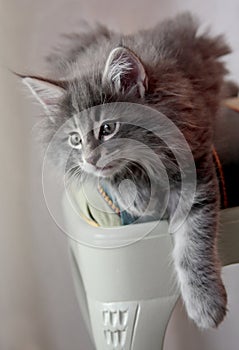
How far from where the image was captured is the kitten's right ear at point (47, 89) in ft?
2.31

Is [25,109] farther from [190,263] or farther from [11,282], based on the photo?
[190,263]

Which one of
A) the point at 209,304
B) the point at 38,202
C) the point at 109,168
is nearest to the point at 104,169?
the point at 109,168

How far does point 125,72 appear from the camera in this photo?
0.67m

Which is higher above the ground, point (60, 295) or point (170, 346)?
point (60, 295)

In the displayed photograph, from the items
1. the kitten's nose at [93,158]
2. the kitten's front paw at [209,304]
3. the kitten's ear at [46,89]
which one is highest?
the kitten's ear at [46,89]

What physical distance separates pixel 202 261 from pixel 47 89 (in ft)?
1.00

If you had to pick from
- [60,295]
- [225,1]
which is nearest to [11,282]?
[60,295]

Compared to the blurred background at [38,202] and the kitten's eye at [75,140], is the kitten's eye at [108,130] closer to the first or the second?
the kitten's eye at [75,140]

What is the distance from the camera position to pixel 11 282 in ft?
3.71

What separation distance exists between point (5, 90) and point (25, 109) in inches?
2.0

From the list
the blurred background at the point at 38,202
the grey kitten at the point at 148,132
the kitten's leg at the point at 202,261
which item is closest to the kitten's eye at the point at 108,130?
the grey kitten at the point at 148,132

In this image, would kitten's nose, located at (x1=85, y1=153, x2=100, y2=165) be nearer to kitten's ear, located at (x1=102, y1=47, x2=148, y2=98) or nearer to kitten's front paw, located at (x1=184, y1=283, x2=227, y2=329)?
kitten's ear, located at (x1=102, y1=47, x2=148, y2=98)

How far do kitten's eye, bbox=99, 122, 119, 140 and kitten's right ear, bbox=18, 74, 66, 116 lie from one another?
0.08m

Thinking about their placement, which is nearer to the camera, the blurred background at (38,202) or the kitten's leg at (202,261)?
the kitten's leg at (202,261)
